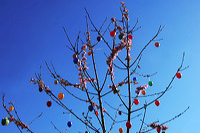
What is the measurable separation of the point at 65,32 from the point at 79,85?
116cm

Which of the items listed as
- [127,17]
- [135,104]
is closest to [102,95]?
[135,104]

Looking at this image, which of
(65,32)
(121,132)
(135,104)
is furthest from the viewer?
(121,132)

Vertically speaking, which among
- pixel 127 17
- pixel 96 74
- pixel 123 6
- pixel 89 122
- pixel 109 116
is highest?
pixel 123 6

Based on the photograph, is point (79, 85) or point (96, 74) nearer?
point (96, 74)

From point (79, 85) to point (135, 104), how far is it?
118cm

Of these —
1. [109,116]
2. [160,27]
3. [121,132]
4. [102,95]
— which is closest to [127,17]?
[160,27]

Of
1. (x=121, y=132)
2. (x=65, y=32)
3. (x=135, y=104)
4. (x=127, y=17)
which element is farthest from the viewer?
(x=121, y=132)

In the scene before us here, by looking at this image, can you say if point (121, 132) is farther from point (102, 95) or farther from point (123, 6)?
point (123, 6)

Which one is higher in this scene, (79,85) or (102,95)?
(79,85)

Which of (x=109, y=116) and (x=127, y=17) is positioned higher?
(x=127, y=17)

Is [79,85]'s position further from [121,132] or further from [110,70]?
[121,132]

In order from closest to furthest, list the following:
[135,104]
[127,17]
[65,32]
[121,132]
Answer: [65,32], [135,104], [127,17], [121,132]

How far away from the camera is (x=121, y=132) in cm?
490

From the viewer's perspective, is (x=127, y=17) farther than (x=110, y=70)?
Yes
